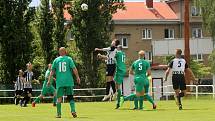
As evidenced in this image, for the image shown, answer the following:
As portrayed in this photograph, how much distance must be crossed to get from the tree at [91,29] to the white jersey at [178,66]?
34574 millimetres

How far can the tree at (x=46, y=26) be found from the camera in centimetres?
6045

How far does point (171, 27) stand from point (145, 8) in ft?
21.6

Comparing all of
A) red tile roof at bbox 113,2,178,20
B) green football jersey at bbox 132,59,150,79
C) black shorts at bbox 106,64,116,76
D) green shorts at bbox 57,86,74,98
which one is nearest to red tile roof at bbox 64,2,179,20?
A: red tile roof at bbox 113,2,178,20

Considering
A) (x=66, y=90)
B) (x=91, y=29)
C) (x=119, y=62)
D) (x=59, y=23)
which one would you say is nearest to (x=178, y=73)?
(x=119, y=62)

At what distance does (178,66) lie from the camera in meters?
23.9

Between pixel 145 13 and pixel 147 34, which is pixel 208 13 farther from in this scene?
pixel 145 13

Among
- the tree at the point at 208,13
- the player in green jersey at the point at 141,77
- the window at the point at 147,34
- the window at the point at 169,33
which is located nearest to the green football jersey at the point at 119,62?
the player in green jersey at the point at 141,77

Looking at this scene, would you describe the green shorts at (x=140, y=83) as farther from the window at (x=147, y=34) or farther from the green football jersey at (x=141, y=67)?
the window at (x=147, y=34)

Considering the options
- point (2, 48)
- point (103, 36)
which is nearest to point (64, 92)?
point (2, 48)

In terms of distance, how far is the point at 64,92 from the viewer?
19.8m

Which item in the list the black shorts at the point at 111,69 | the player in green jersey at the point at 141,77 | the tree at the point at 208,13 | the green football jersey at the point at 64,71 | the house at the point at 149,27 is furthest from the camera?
the house at the point at 149,27

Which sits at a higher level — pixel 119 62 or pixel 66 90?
pixel 119 62

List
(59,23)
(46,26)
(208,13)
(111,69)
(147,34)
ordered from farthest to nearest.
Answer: (147,34), (208,13), (59,23), (46,26), (111,69)

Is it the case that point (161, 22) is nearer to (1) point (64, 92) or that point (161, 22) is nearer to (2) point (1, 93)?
(2) point (1, 93)
